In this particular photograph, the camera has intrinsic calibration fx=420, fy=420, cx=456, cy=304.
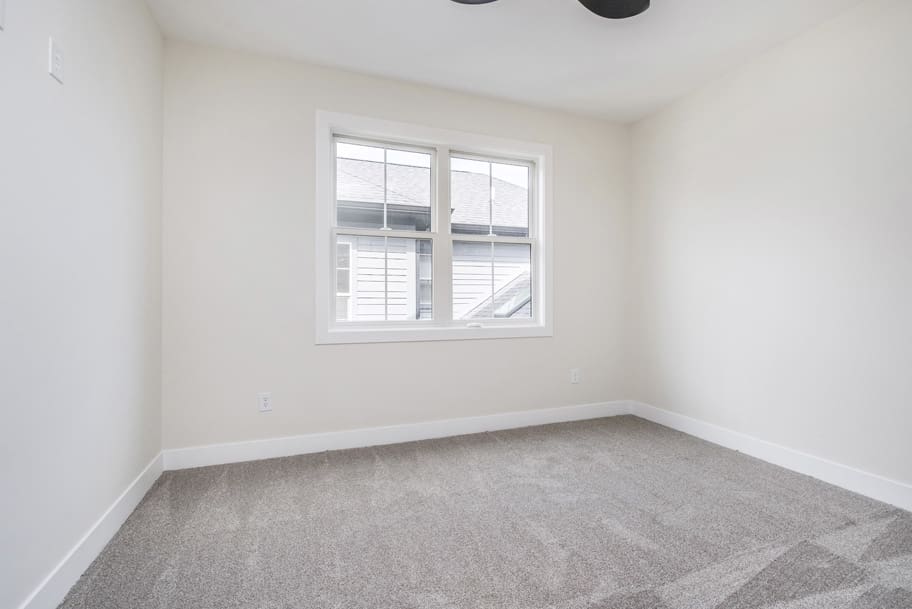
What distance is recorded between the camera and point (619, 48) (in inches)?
108

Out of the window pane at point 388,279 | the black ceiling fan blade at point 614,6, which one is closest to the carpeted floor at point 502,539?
the window pane at point 388,279

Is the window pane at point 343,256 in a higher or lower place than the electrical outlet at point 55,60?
lower

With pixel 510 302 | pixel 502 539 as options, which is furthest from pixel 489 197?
pixel 502 539

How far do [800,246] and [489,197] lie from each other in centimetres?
219

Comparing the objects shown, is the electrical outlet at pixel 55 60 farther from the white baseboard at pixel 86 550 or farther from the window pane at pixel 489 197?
the window pane at pixel 489 197

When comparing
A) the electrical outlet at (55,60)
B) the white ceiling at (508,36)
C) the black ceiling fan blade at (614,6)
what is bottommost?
the electrical outlet at (55,60)

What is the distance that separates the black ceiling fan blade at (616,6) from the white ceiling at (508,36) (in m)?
0.39

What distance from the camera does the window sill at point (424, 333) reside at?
119 inches

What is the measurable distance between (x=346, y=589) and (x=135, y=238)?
200 cm

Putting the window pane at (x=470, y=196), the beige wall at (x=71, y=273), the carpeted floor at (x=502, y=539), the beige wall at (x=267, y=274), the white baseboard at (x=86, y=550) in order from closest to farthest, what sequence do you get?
the beige wall at (x=71, y=273), the white baseboard at (x=86, y=550), the carpeted floor at (x=502, y=539), the beige wall at (x=267, y=274), the window pane at (x=470, y=196)

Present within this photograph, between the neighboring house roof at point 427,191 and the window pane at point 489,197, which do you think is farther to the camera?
the window pane at point 489,197

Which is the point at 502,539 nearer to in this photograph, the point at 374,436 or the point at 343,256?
the point at 374,436

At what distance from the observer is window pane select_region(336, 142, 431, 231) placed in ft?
10.4

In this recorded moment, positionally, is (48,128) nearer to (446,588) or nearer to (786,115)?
(446,588)
